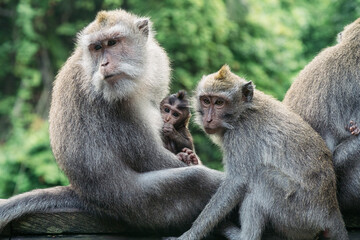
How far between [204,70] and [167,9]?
50.4 inches

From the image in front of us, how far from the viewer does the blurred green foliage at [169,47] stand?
10328mm

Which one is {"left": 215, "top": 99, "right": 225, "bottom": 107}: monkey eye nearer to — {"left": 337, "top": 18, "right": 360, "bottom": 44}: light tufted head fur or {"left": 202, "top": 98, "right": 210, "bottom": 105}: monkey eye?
{"left": 202, "top": 98, "right": 210, "bottom": 105}: monkey eye

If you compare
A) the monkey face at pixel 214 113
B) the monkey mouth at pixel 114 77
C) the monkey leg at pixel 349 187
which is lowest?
the monkey leg at pixel 349 187

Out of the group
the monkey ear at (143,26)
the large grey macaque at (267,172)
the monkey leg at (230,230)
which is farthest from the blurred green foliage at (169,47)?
the monkey leg at (230,230)

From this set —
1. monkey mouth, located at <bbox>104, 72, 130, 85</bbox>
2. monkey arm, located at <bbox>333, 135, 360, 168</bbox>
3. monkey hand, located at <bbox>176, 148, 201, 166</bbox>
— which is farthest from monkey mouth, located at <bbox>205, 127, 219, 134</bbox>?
monkey arm, located at <bbox>333, 135, 360, 168</bbox>

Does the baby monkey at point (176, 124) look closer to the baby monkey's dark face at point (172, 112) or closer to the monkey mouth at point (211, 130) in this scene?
the baby monkey's dark face at point (172, 112)

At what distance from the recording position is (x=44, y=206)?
416 cm

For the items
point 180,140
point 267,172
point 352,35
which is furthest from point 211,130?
point 352,35

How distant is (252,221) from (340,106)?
1.20 m

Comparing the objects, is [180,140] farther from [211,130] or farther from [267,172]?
[267,172]

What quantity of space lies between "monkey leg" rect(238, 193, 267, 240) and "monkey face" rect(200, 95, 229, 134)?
0.57 metres

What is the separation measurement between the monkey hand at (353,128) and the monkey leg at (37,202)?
2.06 m

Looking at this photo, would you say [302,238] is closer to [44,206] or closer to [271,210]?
[271,210]

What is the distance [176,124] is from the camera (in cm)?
494
